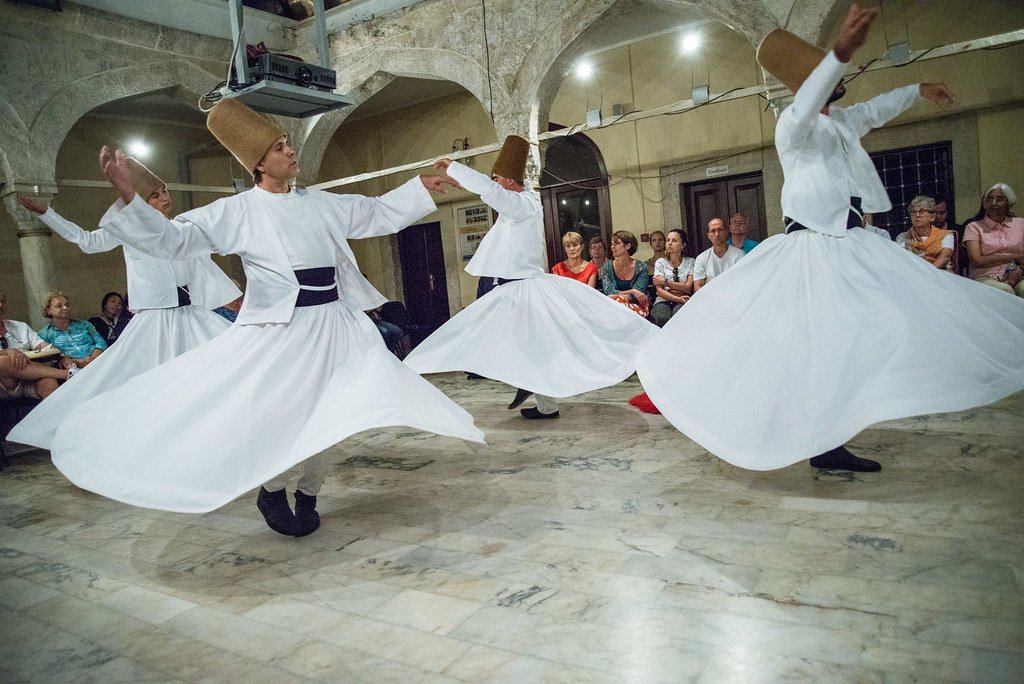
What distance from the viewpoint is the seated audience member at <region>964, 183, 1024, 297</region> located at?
5.31 metres

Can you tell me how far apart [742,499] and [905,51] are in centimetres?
497

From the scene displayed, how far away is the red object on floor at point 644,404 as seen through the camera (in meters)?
4.69

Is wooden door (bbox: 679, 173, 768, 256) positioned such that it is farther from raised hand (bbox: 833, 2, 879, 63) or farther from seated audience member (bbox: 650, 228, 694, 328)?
raised hand (bbox: 833, 2, 879, 63)

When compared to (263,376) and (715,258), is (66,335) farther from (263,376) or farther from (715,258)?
(715,258)

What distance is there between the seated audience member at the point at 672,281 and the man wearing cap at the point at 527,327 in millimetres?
1573

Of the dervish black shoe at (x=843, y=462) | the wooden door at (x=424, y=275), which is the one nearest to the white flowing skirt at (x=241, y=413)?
the dervish black shoe at (x=843, y=462)

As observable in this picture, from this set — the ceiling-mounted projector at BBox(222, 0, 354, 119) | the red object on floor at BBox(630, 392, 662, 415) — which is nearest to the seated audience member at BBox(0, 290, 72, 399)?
the ceiling-mounted projector at BBox(222, 0, 354, 119)

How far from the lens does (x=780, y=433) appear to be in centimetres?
256

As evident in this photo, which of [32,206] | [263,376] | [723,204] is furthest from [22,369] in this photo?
[723,204]

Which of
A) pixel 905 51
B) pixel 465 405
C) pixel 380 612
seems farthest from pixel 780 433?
pixel 905 51

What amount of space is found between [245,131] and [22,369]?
131 inches

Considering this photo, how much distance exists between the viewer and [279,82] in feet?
20.7

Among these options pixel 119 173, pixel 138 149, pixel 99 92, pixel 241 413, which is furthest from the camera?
pixel 138 149

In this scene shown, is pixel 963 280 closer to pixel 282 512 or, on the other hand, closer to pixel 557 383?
pixel 557 383
